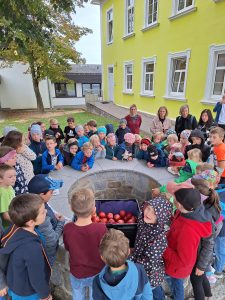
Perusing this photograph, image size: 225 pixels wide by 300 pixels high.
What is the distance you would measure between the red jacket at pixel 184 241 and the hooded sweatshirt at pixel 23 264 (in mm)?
1186

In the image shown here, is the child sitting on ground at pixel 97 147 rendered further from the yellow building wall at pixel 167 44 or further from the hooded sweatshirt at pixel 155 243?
the yellow building wall at pixel 167 44

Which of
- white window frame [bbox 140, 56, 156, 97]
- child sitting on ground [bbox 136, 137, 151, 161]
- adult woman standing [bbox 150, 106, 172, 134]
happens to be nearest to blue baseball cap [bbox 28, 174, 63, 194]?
child sitting on ground [bbox 136, 137, 151, 161]

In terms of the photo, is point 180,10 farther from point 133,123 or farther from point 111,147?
point 111,147

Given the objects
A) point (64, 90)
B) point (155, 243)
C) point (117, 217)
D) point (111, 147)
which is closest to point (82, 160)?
point (111, 147)

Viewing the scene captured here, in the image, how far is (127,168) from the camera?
4.33m

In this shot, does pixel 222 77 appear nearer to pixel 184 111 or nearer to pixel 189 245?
pixel 184 111

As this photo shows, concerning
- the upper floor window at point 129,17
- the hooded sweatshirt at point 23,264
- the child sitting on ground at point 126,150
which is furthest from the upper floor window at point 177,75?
the hooded sweatshirt at point 23,264

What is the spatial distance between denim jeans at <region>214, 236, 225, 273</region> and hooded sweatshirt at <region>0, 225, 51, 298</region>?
2.11 meters

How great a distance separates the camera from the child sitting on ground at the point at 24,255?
5.41 ft

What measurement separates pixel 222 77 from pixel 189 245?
751 cm

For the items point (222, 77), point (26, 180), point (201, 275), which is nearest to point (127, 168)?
point (26, 180)

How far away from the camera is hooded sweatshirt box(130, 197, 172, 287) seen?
6.35 feet

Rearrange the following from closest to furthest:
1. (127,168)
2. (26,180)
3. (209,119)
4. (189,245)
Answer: (189,245) → (26,180) → (127,168) → (209,119)

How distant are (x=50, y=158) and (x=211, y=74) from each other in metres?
6.89
